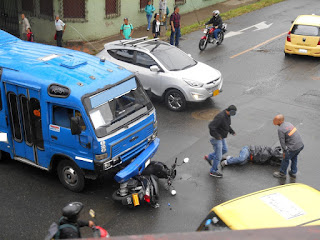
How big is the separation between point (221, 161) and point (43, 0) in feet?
44.0

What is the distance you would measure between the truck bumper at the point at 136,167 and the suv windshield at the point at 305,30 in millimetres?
11567

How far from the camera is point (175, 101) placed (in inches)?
526

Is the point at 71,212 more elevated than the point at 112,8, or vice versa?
the point at 71,212

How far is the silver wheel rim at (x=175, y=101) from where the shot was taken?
1326cm

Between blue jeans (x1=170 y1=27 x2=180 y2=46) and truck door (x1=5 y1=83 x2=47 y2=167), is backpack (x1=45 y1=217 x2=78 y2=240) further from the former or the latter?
blue jeans (x1=170 y1=27 x2=180 y2=46)

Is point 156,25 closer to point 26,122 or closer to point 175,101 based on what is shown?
point 175,101

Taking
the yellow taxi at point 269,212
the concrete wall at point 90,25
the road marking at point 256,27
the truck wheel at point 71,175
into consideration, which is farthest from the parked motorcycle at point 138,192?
the road marking at point 256,27

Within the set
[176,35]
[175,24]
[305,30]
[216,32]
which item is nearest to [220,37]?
[216,32]

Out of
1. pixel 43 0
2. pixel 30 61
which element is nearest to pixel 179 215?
pixel 30 61

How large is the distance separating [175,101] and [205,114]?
1010 mm

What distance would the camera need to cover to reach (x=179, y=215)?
8.38 metres

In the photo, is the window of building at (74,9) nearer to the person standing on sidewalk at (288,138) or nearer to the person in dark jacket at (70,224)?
the person standing on sidewalk at (288,138)

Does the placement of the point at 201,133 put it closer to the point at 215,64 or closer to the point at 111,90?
the point at 111,90

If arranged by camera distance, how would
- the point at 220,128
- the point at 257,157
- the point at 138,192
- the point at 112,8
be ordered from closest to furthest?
the point at 138,192 < the point at 220,128 < the point at 257,157 < the point at 112,8
